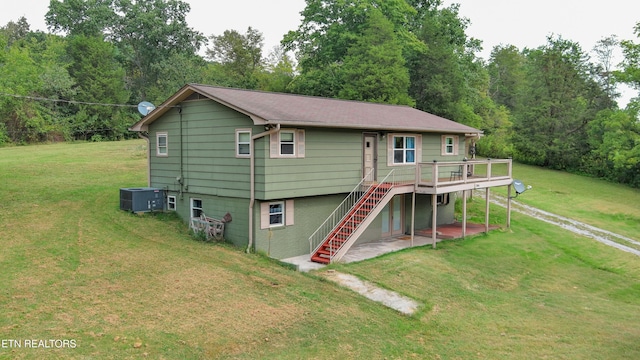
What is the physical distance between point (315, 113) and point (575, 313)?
9.56 m

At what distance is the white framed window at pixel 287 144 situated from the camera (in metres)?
14.1

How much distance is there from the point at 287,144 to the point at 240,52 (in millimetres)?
44861

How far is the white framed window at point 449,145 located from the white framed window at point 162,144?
38.3ft

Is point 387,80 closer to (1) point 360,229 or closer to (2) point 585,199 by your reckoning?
(2) point 585,199

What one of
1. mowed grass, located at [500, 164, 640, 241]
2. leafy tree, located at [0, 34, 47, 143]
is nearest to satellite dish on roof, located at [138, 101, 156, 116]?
mowed grass, located at [500, 164, 640, 241]

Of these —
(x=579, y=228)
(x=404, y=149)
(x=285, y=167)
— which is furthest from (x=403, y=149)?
(x=579, y=228)

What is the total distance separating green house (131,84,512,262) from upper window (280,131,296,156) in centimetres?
3

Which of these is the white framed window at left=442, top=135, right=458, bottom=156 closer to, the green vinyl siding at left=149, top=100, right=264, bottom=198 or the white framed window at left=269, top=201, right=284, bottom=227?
the white framed window at left=269, top=201, right=284, bottom=227

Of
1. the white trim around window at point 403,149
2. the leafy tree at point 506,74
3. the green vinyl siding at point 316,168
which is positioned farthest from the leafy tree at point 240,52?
the green vinyl siding at point 316,168

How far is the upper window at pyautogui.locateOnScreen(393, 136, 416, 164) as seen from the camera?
1847 centimetres

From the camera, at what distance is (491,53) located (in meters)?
75.2

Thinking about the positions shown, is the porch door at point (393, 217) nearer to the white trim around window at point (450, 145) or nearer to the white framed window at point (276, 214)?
the white trim around window at point (450, 145)

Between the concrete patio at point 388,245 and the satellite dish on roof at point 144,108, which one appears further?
the satellite dish on roof at point 144,108

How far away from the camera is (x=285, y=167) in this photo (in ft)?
47.5
